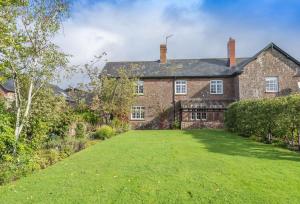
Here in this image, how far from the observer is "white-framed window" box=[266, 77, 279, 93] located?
32594mm

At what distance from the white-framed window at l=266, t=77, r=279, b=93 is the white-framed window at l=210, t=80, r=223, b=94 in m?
4.91

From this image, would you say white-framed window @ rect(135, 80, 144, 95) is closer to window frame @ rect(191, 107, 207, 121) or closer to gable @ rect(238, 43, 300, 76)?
window frame @ rect(191, 107, 207, 121)

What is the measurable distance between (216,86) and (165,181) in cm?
2768

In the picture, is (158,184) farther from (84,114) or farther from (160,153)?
(84,114)

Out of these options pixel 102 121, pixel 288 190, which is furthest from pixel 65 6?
pixel 102 121

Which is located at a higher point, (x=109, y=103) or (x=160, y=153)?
(x=109, y=103)

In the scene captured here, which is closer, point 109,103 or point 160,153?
point 160,153

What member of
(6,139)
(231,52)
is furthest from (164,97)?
(6,139)

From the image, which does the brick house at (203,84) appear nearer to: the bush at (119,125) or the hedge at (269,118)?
the bush at (119,125)

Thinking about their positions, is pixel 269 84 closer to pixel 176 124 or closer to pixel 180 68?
pixel 180 68

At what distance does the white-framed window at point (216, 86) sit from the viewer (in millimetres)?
34625

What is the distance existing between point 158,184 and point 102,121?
2047cm

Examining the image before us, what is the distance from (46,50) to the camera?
478 inches

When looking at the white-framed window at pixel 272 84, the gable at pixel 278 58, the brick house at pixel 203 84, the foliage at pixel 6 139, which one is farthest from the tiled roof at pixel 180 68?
the foliage at pixel 6 139
